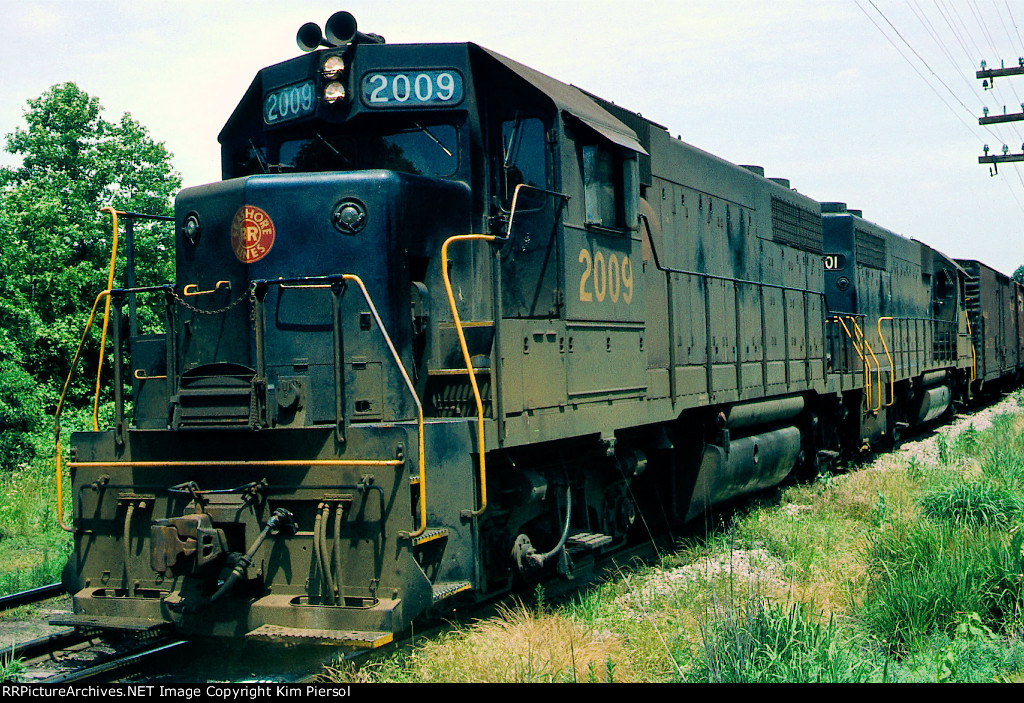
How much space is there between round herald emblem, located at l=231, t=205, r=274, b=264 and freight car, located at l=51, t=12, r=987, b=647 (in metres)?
A: 0.01

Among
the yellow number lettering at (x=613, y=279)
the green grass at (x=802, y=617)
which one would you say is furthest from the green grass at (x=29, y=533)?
the yellow number lettering at (x=613, y=279)

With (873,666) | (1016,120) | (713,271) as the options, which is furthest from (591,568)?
(1016,120)

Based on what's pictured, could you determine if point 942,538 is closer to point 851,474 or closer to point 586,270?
point 586,270

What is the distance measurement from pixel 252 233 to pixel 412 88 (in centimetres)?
136

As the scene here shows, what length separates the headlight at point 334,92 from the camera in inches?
237

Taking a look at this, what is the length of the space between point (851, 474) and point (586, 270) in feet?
24.6

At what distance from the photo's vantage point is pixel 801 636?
4.76 m

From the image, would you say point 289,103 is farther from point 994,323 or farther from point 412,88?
point 994,323

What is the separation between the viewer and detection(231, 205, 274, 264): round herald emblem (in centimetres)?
570

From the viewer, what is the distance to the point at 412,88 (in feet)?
19.8

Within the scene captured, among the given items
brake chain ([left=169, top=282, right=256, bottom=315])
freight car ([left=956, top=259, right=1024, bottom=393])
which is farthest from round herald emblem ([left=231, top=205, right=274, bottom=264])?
freight car ([left=956, top=259, right=1024, bottom=393])

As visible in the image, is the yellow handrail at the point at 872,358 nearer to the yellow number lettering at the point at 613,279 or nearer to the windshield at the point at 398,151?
the yellow number lettering at the point at 613,279

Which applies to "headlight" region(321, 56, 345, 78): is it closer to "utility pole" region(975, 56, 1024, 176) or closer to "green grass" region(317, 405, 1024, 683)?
"green grass" region(317, 405, 1024, 683)

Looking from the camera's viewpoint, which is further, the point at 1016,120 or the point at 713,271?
the point at 1016,120
